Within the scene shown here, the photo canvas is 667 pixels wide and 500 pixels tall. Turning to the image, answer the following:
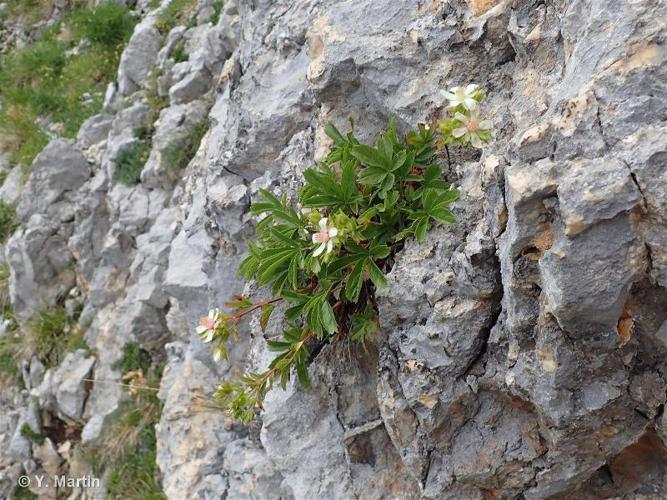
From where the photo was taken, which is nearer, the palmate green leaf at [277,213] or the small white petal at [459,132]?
the small white petal at [459,132]

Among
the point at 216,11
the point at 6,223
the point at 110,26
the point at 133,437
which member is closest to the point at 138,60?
the point at 216,11

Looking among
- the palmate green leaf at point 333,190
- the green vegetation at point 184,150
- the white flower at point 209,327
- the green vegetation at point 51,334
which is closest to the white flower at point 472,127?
the palmate green leaf at point 333,190

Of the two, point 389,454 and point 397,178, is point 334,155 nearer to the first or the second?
point 397,178

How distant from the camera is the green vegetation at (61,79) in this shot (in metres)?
9.35

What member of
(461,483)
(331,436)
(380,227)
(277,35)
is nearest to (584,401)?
(461,483)

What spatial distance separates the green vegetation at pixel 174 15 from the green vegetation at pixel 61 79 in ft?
4.31

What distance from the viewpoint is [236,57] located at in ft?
17.2

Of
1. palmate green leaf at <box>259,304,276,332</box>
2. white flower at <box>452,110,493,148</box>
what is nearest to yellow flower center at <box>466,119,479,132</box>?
white flower at <box>452,110,493,148</box>

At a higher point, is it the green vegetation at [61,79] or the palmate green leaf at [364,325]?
the green vegetation at [61,79]

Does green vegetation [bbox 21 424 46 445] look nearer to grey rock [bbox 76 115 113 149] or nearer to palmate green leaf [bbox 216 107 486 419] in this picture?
grey rock [bbox 76 115 113 149]

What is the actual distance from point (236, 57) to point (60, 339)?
14.2 feet

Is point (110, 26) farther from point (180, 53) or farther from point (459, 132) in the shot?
point (459, 132)

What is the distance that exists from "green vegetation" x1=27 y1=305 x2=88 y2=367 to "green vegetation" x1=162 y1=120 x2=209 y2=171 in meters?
2.37

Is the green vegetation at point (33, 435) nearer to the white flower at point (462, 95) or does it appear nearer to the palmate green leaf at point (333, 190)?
the palmate green leaf at point (333, 190)
